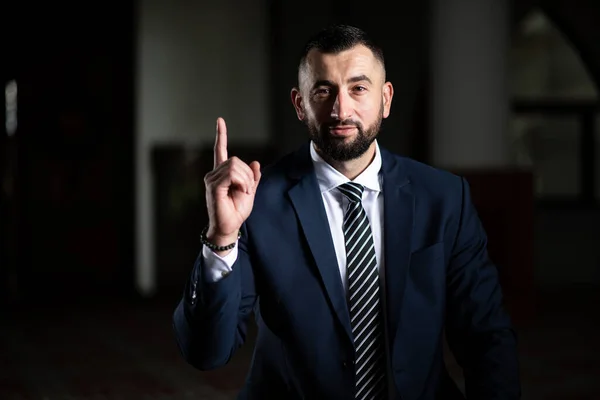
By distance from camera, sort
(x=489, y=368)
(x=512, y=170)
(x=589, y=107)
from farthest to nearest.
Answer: (x=589, y=107), (x=512, y=170), (x=489, y=368)

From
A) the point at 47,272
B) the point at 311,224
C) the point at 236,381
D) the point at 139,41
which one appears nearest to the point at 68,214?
the point at 47,272

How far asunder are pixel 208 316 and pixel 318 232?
1.09 feet

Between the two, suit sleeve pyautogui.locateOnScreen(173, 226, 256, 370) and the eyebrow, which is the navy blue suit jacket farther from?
the eyebrow

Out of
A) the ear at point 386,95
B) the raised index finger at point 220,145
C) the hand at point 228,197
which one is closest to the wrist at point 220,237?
the hand at point 228,197

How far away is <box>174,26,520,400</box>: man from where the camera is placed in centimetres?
189

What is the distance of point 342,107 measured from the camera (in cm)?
188

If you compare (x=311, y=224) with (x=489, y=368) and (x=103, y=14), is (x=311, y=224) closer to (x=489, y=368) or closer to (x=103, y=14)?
(x=489, y=368)

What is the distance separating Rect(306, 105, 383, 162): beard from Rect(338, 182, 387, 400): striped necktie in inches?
7.8

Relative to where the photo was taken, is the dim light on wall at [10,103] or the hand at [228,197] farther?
the dim light on wall at [10,103]

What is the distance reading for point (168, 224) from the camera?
290 inches

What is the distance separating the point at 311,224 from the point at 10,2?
6.18 meters

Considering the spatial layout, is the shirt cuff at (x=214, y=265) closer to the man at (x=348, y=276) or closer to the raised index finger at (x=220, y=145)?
the man at (x=348, y=276)

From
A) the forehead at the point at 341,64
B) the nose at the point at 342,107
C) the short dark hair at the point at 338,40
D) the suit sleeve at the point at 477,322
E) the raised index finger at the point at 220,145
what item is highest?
the short dark hair at the point at 338,40

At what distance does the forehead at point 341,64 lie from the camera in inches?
74.5
